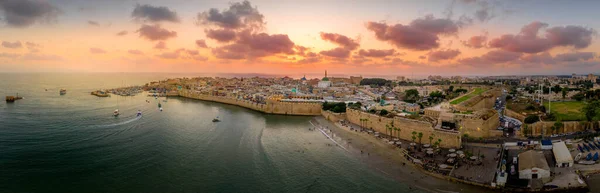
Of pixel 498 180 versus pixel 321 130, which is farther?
pixel 321 130

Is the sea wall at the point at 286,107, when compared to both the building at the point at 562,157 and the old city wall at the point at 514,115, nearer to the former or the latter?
the old city wall at the point at 514,115

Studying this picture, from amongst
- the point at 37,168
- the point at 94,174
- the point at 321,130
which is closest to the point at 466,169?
the point at 321,130

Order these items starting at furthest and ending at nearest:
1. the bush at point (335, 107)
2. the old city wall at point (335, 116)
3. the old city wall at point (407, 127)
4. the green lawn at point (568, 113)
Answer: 1. the bush at point (335, 107)
2. the old city wall at point (335, 116)
3. the green lawn at point (568, 113)
4. the old city wall at point (407, 127)

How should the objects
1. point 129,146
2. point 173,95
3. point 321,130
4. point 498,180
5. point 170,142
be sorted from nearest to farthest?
point 498,180, point 129,146, point 170,142, point 321,130, point 173,95

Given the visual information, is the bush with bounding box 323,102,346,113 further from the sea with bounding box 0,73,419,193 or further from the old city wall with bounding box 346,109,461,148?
the sea with bounding box 0,73,419,193

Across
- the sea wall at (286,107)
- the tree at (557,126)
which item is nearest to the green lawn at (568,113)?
the tree at (557,126)

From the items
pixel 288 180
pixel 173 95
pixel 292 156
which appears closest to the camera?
pixel 288 180

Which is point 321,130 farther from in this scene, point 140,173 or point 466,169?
point 140,173

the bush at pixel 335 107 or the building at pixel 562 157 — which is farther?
the bush at pixel 335 107
